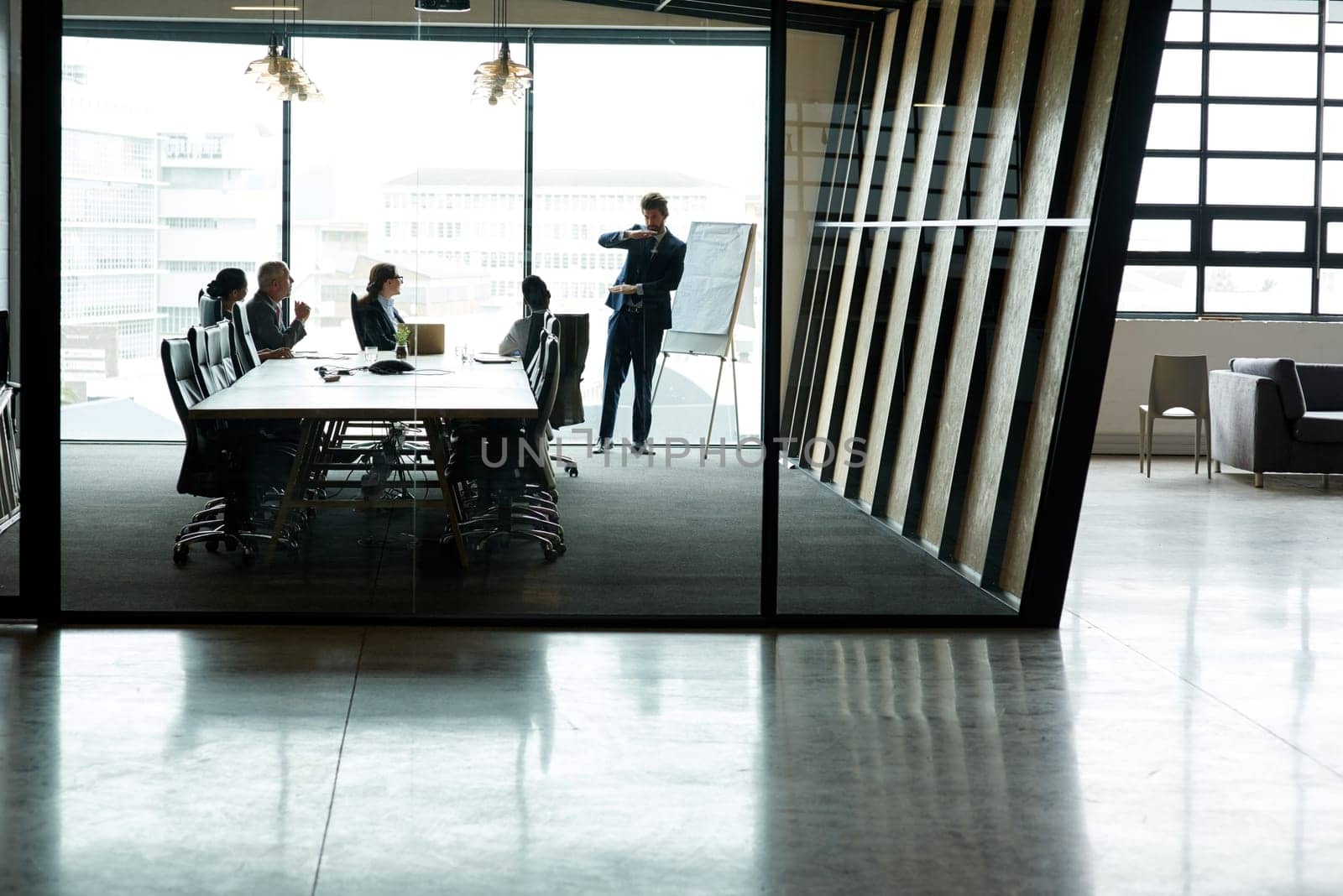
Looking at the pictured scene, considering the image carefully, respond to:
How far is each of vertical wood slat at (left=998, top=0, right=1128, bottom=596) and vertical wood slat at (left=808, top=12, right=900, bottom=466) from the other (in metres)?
0.72

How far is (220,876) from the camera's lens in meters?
2.99

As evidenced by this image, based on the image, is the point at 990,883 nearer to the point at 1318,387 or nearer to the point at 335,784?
the point at 335,784

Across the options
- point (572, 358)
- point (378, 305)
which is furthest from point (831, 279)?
point (378, 305)

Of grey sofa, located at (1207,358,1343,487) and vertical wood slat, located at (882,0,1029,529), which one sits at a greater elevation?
vertical wood slat, located at (882,0,1029,529)

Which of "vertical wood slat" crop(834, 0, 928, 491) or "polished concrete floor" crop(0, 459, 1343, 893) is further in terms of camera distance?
"vertical wood slat" crop(834, 0, 928, 491)

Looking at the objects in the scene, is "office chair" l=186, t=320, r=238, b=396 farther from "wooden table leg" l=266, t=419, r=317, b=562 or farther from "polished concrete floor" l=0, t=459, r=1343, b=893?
"polished concrete floor" l=0, t=459, r=1343, b=893

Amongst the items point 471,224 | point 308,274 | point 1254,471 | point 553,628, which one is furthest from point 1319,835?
point 1254,471

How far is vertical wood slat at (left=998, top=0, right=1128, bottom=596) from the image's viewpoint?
5.00 m

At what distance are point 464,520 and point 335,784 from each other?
171cm

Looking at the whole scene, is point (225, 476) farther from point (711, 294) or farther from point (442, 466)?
point (711, 294)

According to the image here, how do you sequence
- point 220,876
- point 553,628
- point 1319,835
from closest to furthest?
point 220,876, point 1319,835, point 553,628

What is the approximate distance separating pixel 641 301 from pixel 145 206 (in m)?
1.75

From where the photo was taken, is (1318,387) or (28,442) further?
(1318,387)

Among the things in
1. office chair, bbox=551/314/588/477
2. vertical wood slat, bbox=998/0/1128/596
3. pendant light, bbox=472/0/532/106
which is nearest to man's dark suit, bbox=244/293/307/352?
office chair, bbox=551/314/588/477
